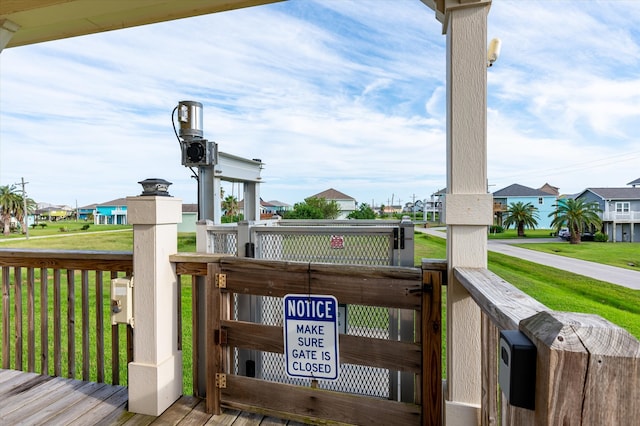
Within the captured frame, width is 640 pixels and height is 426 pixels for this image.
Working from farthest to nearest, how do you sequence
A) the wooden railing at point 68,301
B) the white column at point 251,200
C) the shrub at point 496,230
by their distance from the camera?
the shrub at point 496,230
the white column at point 251,200
the wooden railing at point 68,301

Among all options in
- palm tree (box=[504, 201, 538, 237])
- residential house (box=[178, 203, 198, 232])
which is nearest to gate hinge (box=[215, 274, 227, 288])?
residential house (box=[178, 203, 198, 232])

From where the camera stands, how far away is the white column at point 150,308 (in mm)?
1852

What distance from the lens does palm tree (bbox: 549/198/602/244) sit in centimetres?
509

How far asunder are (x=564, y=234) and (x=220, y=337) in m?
6.70

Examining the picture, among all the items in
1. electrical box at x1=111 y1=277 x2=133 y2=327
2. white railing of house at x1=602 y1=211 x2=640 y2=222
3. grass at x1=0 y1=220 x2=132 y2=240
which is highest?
white railing of house at x1=602 y1=211 x2=640 y2=222

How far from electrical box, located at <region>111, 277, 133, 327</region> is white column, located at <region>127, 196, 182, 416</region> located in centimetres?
4

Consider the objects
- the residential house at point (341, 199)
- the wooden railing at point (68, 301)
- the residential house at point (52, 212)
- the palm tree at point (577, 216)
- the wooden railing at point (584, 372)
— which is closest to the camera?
the wooden railing at point (584, 372)

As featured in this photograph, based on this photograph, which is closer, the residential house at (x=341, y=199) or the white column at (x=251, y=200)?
the white column at (x=251, y=200)

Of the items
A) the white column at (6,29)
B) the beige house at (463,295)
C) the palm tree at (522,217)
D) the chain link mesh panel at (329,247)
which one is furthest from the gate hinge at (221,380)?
the palm tree at (522,217)

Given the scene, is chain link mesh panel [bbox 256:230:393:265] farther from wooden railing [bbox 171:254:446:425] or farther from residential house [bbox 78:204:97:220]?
residential house [bbox 78:204:97:220]

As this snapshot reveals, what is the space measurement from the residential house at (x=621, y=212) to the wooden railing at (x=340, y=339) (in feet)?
17.6

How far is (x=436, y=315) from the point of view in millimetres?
1552

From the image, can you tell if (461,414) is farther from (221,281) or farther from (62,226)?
(62,226)

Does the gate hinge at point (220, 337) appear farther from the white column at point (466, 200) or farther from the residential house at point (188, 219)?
the white column at point (466, 200)
